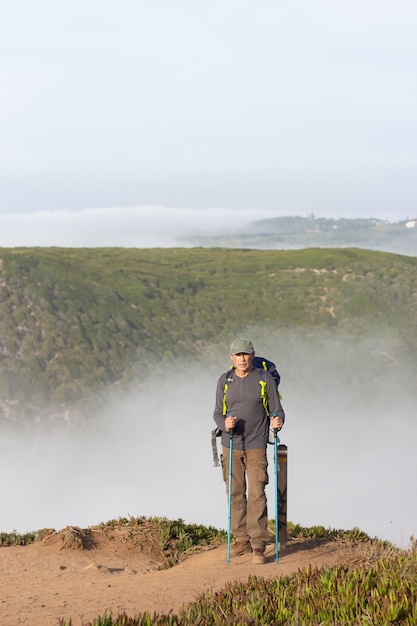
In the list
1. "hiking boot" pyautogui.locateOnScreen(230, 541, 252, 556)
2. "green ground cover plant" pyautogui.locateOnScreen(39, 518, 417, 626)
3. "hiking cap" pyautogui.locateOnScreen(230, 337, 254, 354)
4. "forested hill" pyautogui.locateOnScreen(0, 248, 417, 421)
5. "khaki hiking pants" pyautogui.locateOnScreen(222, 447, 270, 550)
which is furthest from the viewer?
"forested hill" pyautogui.locateOnScreen(0, 248, 417, 421)

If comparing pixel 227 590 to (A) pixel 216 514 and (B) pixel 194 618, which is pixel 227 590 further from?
(A) pixel 216 514

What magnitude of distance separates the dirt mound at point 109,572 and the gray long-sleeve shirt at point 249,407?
66.7 inches

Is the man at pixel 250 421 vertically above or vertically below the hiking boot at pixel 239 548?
above

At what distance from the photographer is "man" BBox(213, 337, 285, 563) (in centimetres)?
1095

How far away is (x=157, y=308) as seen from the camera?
120 meters

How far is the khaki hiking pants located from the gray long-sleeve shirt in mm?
171

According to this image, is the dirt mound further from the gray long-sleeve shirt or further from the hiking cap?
the hiking cap

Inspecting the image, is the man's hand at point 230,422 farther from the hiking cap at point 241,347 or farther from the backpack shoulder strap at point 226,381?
the hiking cap at point 241,347

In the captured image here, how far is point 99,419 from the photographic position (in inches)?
4008

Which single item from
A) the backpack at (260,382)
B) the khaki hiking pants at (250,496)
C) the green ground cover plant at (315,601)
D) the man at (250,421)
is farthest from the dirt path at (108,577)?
the backpack at (260,382)

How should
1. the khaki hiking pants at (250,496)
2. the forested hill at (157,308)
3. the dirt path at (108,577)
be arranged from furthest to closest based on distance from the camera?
the forested hill at (157,308) < the khaki hiking pants at (250,496) < the dirt path at (108,577)

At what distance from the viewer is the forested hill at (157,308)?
99.2m

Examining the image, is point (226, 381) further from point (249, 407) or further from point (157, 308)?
point (157, 308)

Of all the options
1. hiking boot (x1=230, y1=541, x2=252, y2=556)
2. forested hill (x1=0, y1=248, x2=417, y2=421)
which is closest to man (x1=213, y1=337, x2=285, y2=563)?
hiking boot (x1=230, y1=541, x2=252, y2=556)
